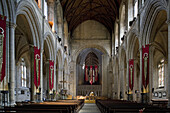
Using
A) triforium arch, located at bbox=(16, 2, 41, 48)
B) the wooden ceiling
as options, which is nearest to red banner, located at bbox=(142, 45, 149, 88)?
triforium arch, located at bbox=(16, 2, 41, 48)

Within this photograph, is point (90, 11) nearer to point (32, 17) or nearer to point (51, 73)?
point (51, 73)

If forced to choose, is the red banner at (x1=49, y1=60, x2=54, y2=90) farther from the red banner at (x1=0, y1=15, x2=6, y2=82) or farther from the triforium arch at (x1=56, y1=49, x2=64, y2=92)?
the red banner at (x1=0, y1=15, x2=6, y2=82)

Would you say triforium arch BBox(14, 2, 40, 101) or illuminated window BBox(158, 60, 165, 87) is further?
illuminated window BBox(158, 60, 165, 87)

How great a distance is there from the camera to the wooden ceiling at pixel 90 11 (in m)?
29.9

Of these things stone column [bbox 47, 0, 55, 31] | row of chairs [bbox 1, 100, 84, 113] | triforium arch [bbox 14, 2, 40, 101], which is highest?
stone column [bbox 47, 0, 55, 31]

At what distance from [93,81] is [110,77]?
12950 millimetres

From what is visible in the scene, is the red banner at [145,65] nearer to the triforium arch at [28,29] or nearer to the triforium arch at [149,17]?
the triforium arch at [149,17]

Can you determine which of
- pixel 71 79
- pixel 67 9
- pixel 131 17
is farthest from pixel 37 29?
pixel 71 79

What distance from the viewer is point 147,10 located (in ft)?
50.2

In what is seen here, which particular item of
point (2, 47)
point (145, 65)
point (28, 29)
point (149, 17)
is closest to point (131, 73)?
point (145, 65)

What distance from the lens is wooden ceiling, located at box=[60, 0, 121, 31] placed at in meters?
Answer: 29.9

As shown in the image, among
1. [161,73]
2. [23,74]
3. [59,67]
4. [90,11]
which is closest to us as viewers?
[161,73]

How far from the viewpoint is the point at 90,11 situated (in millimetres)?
35188

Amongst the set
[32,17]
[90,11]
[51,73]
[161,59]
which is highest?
[90,11]
